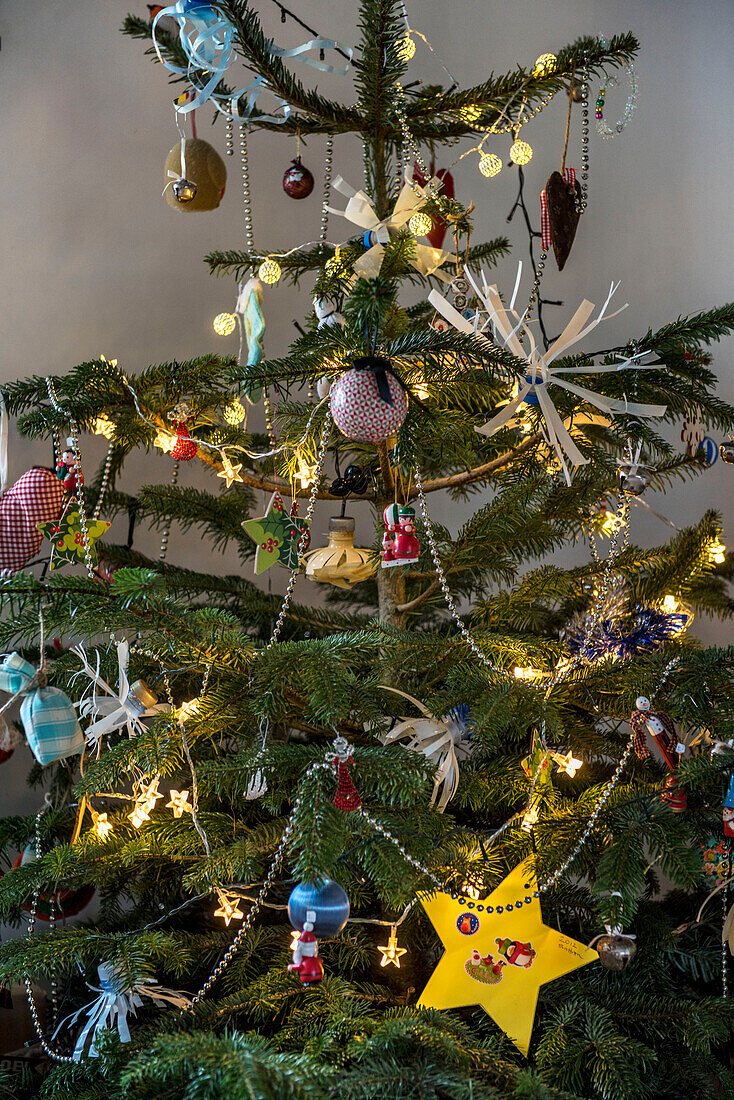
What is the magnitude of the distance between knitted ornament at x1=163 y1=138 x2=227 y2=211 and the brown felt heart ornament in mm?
383

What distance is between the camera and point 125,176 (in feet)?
4.63

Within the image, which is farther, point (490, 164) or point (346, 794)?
point (490, 164)

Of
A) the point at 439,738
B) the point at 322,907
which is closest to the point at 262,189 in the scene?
the point at 439,738

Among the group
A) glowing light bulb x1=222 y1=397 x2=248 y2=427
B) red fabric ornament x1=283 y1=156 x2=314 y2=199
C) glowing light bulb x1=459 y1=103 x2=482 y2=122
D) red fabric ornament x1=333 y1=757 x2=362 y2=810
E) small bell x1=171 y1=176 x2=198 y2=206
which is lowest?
red fabric ornament x1=333 y1=757 x2=362 y2=810

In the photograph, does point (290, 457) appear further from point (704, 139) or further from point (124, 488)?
point (704, 139)

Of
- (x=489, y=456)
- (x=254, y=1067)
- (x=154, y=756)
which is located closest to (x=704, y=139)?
(x=489, y=456)

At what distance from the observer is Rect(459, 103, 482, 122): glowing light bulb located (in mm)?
882

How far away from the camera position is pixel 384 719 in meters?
0.76

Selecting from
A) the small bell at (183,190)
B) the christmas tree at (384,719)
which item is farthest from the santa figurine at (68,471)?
the small bell at (183,190)

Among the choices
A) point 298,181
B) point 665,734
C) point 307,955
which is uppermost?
point 298,181

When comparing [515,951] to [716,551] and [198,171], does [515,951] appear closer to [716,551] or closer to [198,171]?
[716,551]

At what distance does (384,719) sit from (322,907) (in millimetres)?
162

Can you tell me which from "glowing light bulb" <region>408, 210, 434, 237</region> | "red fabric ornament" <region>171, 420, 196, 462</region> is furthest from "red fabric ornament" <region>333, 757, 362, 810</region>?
"glowing light bulb" <region>408, 210, 434, 237</region>

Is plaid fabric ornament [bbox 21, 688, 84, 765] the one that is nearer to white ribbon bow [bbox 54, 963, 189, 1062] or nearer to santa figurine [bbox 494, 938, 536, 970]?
white ribbon bow [bbox 54, 963, 189, 1062]
